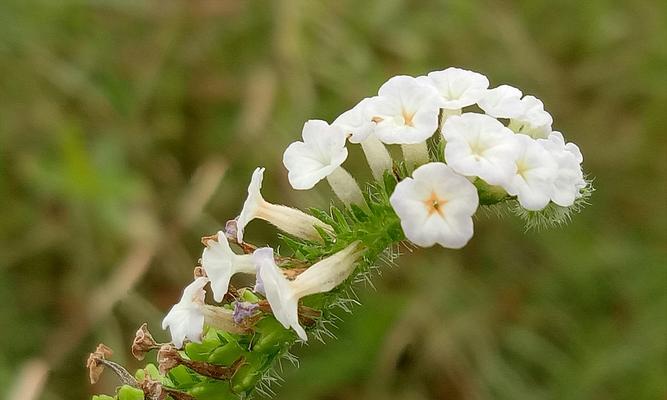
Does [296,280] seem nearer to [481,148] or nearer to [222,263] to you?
[222,263]

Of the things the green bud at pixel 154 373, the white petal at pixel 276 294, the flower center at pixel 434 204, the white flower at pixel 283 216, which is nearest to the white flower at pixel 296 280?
the white petal at pixel 276 294

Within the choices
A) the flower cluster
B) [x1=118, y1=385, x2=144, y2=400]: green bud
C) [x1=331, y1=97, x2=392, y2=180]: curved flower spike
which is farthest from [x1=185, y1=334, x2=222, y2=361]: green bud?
[x1=331, y1=97, x2=392, y2=180]: curved flower spike

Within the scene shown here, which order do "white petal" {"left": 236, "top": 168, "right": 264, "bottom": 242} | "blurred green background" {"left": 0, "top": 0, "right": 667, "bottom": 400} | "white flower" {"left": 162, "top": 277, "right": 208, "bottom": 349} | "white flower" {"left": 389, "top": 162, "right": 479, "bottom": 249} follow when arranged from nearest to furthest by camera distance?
"white flower" {"left": 389, "top": 162, "right": 479, "bottom": 249} → "white flower" {"left": 162, "top": 277, "right": 208, "bottom": 349} → "white petal" {"left": 236, "top": 168, "right": 264, "bottom": 242} → "blurred green background" {"left": 0, "top": 0, "right": 667, "bottom": 400}

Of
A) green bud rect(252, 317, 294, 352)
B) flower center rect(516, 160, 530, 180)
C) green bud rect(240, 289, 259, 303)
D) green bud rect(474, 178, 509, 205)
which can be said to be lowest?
green bud rect(252, 317, 294, 352)

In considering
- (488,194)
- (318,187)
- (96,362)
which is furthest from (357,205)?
(318,187)

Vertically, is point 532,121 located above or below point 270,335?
above

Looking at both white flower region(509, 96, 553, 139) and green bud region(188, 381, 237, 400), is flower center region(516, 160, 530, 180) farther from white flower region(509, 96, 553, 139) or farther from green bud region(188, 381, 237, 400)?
green bud region(188, 381, 237, 400)

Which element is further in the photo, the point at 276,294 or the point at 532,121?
the point at 532,121
